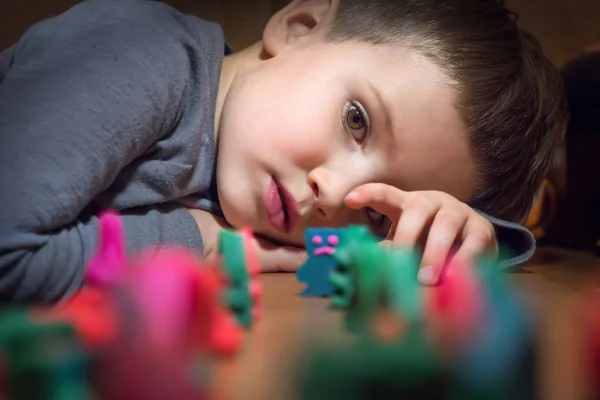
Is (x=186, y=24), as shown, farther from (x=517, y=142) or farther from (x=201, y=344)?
(x=201, y=344)

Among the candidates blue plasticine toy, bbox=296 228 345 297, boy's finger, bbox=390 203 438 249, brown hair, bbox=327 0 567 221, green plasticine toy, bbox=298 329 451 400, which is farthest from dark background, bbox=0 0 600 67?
green plasticine toy, bbox=298 329 451 400

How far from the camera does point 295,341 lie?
32cm

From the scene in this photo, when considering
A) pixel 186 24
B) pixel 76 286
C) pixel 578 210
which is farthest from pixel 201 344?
pixel 578 210

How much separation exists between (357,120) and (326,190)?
97 mm

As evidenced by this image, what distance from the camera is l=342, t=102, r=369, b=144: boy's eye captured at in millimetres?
685

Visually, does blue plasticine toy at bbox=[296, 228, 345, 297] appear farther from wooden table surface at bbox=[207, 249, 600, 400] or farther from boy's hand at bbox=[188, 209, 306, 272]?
boy's hand at bbox=[188, 209, 306, 272]

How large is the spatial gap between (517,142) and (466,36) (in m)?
0.15

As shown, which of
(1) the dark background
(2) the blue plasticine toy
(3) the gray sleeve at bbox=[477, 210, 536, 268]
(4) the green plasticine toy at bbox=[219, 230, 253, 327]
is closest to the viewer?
(4) the green plasticine toy at bbox=[219, 230, 253, 327]

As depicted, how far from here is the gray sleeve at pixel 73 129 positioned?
45 cm

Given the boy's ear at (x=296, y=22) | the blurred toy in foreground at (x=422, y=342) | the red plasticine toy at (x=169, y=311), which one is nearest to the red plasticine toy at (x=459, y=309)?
the blurred toy in foreground at (x=422, y=342)

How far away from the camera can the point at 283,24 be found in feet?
2.73

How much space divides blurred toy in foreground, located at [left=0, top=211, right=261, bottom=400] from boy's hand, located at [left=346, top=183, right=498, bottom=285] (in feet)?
1.11

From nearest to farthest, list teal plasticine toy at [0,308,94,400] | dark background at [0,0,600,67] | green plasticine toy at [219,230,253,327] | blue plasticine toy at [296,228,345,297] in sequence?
teal plasticine toy at [0,308,94,400] → green plasticine toy at [219,230,253,327] → blue plasticine toy at [296,228,345,297] → dark background at [0,0,600,67]

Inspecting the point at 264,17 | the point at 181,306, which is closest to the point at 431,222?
the point at 181,306
